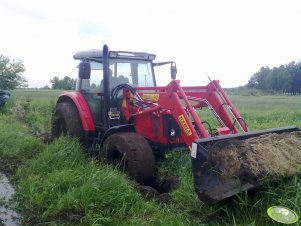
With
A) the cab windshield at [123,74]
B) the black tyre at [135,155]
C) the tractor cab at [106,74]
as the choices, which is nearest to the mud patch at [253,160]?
the black tyre at [135,155]

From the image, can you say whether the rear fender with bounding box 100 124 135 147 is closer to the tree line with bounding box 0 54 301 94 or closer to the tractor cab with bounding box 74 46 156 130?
the tractor cab with bounding box 74 46 156 130

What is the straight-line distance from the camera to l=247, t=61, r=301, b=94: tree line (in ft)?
162

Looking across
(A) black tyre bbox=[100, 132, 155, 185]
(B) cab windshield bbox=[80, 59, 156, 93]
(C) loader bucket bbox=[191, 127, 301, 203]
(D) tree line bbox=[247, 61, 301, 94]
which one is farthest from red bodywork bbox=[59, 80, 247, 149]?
(D) tree line bbox=[247, 61, 301, 94]

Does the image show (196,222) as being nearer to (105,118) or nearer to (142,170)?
(142,170)

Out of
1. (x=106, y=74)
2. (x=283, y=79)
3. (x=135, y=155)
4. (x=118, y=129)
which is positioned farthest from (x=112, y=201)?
(x=283, y=79)

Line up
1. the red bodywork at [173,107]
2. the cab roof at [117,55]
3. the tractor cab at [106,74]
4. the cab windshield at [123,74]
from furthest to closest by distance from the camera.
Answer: the cab windshield at [123,74]
the cab roof at [117,55]
the tractor cab at [106,74]
the red bodywork at [173,107]

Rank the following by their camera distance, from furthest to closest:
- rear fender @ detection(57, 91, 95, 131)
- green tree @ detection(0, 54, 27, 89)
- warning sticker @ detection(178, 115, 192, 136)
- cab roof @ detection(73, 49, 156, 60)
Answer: green tree @ detection(0, 54, 27, 89) → rear fender @ detection(57, 91, 95, 131) → cab roof @ detection(73, 49, 156, 60) → warning sticker @ detection(178, 115, 192, 136)

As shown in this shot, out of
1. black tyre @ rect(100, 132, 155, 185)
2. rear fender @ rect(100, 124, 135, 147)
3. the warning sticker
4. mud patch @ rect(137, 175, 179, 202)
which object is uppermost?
the warning sticker

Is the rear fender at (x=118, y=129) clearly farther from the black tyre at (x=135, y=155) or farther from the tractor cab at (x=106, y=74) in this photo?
the tractor cab at (x=106, y=74)

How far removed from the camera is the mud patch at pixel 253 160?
384 centimetres

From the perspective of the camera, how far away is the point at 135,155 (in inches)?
204

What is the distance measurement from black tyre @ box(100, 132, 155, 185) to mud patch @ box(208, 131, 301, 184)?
138cm

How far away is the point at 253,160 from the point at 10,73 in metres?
16.5

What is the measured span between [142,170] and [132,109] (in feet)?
4.16
